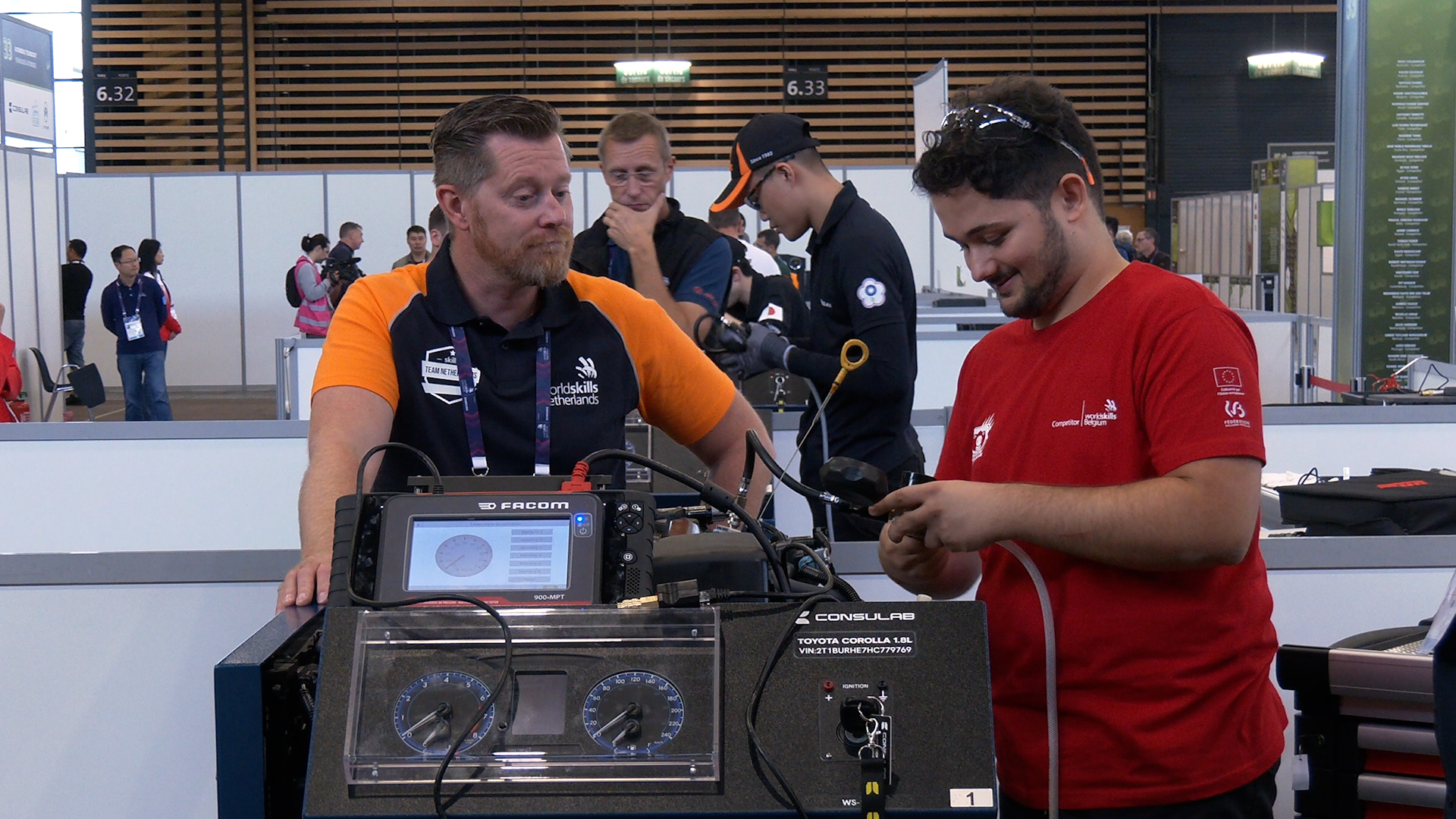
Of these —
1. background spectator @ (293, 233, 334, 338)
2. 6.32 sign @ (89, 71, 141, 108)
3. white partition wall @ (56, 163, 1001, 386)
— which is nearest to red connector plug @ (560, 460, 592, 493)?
background spectator @ (293, 233, 334, 338)

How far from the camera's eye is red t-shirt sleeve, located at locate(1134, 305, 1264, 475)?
117 centimetres

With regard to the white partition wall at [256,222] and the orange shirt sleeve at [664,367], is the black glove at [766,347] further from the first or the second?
the white partition wall at [256,222]

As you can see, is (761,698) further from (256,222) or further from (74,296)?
(256,222)

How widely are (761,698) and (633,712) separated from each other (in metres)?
0.11

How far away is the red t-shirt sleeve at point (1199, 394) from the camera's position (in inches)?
45.9

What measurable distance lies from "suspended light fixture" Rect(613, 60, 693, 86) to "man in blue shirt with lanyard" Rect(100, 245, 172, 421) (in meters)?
5.78

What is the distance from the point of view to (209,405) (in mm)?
12172

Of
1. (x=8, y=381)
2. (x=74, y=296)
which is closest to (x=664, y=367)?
(x=8, y=381)

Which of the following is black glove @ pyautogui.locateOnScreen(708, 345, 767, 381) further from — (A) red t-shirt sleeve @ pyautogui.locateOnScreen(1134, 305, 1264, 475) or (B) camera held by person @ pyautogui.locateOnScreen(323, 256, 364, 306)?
(B) camera held by person @ pyautogui.locateOnScreen(323, 256, 364, 306)

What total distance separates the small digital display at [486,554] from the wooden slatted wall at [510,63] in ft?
42.8

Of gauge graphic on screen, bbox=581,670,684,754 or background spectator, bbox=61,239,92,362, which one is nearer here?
gauge graphic on screen, bbox=581,670,684,754

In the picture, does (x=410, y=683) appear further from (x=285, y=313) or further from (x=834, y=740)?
(x=285, y=313)

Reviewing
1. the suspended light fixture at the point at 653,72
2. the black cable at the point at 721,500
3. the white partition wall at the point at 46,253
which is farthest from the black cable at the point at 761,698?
the suspended light fixture at the point at 653,72

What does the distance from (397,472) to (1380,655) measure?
1187 mm
